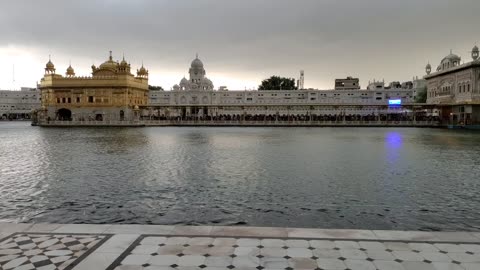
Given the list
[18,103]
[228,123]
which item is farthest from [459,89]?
[18,103]

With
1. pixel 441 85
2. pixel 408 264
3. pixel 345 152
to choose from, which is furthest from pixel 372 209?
pixel 441 85

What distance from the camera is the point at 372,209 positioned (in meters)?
9.38

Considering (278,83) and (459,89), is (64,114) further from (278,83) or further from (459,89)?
(459,89)

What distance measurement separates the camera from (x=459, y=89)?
181 ft

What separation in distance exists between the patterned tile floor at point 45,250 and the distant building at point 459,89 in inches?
2060

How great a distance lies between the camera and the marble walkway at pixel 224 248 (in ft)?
18.1

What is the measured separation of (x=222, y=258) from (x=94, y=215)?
4267 mm

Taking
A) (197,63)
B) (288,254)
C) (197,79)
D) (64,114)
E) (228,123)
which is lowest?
(288,254)

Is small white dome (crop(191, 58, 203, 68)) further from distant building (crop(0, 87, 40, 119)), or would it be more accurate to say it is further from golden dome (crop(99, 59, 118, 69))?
distant building (crop(0, 87, 40, 119))

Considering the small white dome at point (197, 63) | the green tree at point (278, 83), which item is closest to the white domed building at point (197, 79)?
the small white dome at point (197, 63)

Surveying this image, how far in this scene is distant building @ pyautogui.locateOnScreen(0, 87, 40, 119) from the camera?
357ft

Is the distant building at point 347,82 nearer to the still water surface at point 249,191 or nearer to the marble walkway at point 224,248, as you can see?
the still water surface at point 249,191

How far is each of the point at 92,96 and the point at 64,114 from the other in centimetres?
624

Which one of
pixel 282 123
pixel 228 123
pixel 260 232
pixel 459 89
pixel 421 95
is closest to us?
pixel 260 232
